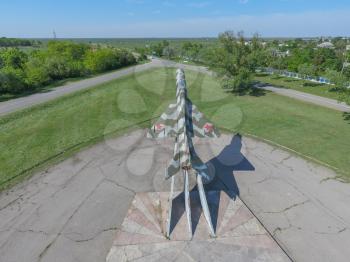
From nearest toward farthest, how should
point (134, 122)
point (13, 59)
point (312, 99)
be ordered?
point (134, 122)
point (312, 99)
point (13, 59)

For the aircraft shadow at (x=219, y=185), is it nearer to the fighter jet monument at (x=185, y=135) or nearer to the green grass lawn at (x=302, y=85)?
the fighter jet monument at (x=185, y=135)

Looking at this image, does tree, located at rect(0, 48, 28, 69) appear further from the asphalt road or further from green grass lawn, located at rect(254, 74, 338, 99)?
green grass lawn, located at rect(254, 74, 338, 99)

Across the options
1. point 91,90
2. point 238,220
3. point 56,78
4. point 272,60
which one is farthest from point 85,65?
point 238,220

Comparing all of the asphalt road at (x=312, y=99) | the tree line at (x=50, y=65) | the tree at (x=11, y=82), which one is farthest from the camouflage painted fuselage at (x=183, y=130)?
the tree line at (x=50, y=65)

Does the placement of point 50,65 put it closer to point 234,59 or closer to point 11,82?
point 11,82

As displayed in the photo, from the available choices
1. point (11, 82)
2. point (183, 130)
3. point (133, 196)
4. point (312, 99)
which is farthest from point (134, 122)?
point (312, 99)

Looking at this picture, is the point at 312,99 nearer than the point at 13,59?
Yes
